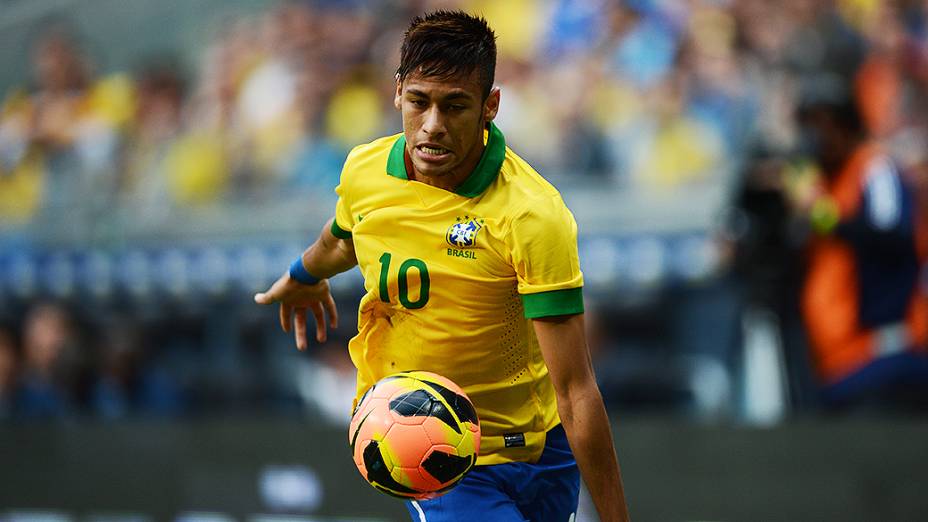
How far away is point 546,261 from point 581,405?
1.30 feet

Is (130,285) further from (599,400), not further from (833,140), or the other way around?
(599,400)

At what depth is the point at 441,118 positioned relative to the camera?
3.45 m

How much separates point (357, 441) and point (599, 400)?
67cm

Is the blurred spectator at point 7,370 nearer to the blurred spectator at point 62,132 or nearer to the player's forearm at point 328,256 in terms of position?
the blurred spectator at point 62,132

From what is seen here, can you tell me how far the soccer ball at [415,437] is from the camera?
11.3ft

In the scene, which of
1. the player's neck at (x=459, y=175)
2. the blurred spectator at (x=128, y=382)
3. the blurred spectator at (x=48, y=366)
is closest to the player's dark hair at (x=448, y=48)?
the player's neck at (x=459, y=175)

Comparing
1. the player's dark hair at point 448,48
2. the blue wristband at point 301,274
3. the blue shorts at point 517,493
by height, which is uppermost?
the player's dark hair at point 448,48

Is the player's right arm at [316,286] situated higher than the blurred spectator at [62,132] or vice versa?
the blurred spectator at [62,132]

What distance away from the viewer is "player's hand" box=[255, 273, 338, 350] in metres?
4.35

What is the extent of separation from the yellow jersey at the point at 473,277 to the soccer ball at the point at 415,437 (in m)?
0.25

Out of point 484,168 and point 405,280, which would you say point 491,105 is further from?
point 405,280

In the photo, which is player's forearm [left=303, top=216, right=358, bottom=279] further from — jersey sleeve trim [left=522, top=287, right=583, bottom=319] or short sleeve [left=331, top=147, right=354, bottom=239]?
jersey sleeve trim [left=522, top=287, right=583, bottom=319]

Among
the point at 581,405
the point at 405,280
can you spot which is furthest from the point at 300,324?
the point at 581,405

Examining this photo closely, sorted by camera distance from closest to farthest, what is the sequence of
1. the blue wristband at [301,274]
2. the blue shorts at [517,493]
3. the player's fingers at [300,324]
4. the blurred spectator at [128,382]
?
the blue shorts at [517,493] < the blue wristband at [301,274] < the player's fingers at [300,324] < the blurred spectator at [128,382]
